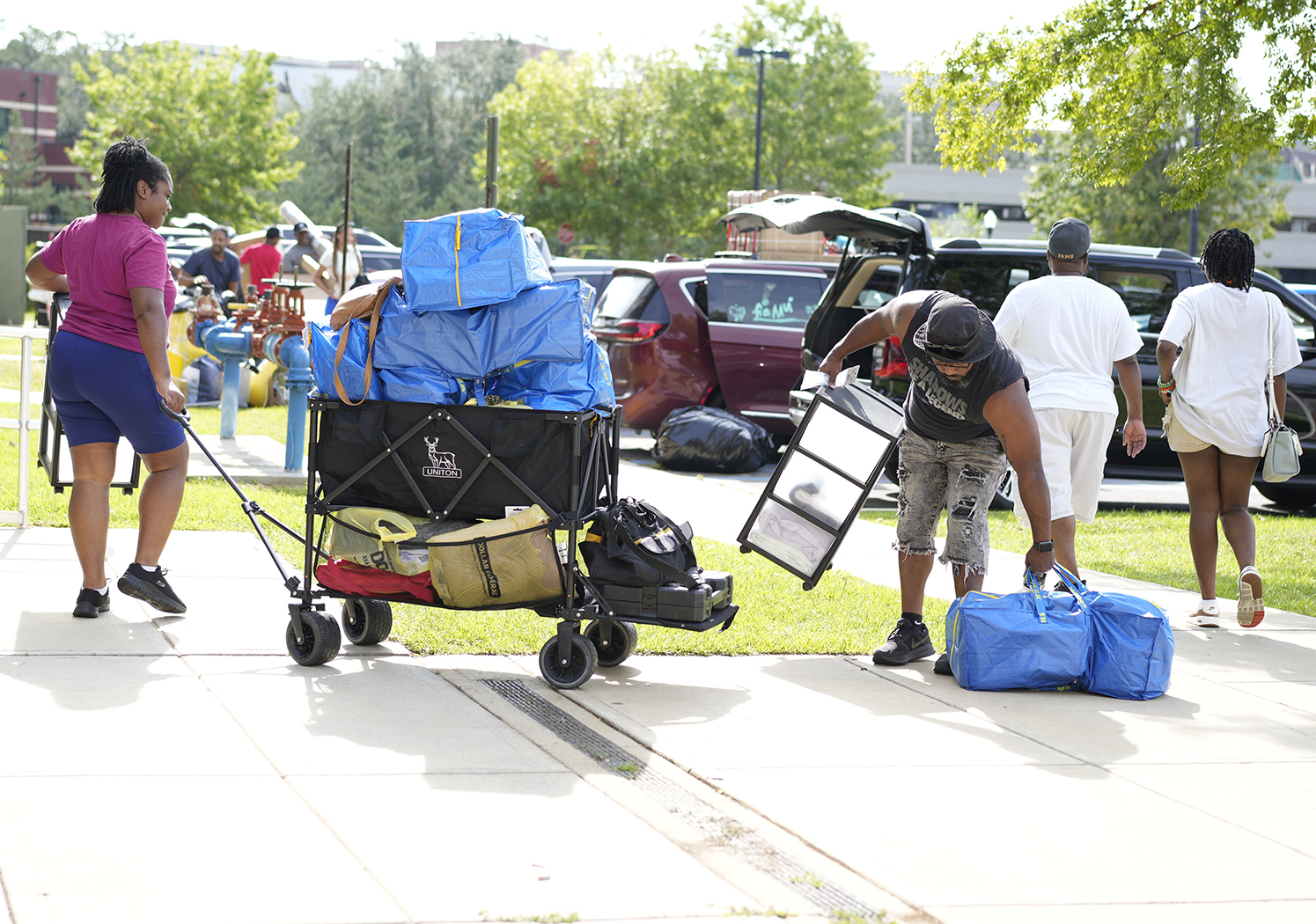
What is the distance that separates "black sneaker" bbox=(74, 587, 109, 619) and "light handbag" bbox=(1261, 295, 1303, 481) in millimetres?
5372

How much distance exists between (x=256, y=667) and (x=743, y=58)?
39.5 metres

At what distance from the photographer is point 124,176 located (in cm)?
561

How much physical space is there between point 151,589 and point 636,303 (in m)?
7.57

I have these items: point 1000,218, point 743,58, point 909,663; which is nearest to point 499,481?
point 909,663

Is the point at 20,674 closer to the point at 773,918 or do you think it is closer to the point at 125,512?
the point at 773,918

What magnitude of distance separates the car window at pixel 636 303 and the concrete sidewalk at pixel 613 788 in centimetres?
713

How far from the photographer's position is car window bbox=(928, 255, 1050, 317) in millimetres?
10305

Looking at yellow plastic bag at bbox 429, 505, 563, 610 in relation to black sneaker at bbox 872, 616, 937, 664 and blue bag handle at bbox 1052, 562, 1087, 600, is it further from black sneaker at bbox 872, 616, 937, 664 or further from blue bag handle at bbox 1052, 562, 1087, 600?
blue bag handle at bbox 1052, 562, 1087, 600

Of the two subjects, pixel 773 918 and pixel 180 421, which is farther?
pixel 180 421

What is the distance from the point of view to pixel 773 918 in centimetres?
311

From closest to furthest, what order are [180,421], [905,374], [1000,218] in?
[180,421], [905,374], [1000,218]

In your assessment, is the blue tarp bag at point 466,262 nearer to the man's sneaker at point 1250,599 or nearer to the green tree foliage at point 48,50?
the man's sneaker at point 1250,599

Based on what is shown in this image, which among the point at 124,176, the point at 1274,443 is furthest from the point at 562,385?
the point at 1274,443

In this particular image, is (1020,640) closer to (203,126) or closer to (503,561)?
(503,561)
